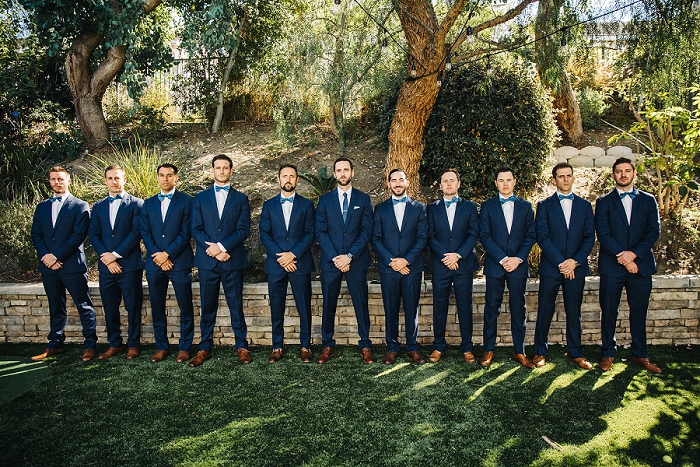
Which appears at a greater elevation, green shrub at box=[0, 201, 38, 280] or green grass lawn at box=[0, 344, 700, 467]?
green shrub at box=[0, 201, 38, 280]

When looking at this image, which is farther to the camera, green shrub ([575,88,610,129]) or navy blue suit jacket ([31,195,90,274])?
green shrub ([575,88,610,129])

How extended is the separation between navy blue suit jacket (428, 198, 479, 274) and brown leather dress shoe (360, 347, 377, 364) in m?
0.95

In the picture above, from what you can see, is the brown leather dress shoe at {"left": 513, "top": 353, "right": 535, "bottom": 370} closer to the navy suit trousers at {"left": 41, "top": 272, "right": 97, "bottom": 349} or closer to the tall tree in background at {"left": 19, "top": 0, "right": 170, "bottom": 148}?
the navy suit trousers at {"left": 41, "top": 272, "right": 97, "bottom": 349}

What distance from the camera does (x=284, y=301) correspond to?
16.1ft

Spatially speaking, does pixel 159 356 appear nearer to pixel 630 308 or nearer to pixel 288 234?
pixel 288 234

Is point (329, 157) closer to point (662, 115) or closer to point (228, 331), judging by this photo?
point (228, 331)

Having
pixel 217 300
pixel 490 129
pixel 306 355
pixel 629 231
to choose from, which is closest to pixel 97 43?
pixel 217 300

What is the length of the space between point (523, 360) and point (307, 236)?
223 centimetres

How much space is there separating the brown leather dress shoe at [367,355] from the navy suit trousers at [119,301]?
2155 mm

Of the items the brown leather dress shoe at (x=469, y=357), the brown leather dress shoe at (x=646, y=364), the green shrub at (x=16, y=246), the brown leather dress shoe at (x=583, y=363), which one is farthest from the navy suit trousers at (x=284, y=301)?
the green shrub at (x=16, y=246)

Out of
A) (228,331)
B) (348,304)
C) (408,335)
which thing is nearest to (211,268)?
(228,331)

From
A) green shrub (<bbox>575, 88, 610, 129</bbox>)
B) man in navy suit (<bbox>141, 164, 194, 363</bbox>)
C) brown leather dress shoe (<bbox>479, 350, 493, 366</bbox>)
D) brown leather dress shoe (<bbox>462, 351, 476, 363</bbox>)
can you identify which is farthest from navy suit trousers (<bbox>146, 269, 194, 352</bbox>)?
green shrub (<bbox>575, 88, 610, 129</bbox>)

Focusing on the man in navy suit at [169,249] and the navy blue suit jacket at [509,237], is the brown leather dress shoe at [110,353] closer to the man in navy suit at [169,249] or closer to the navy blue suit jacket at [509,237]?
the man in navy suit at [169,249]

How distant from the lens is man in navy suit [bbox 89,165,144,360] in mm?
4895
